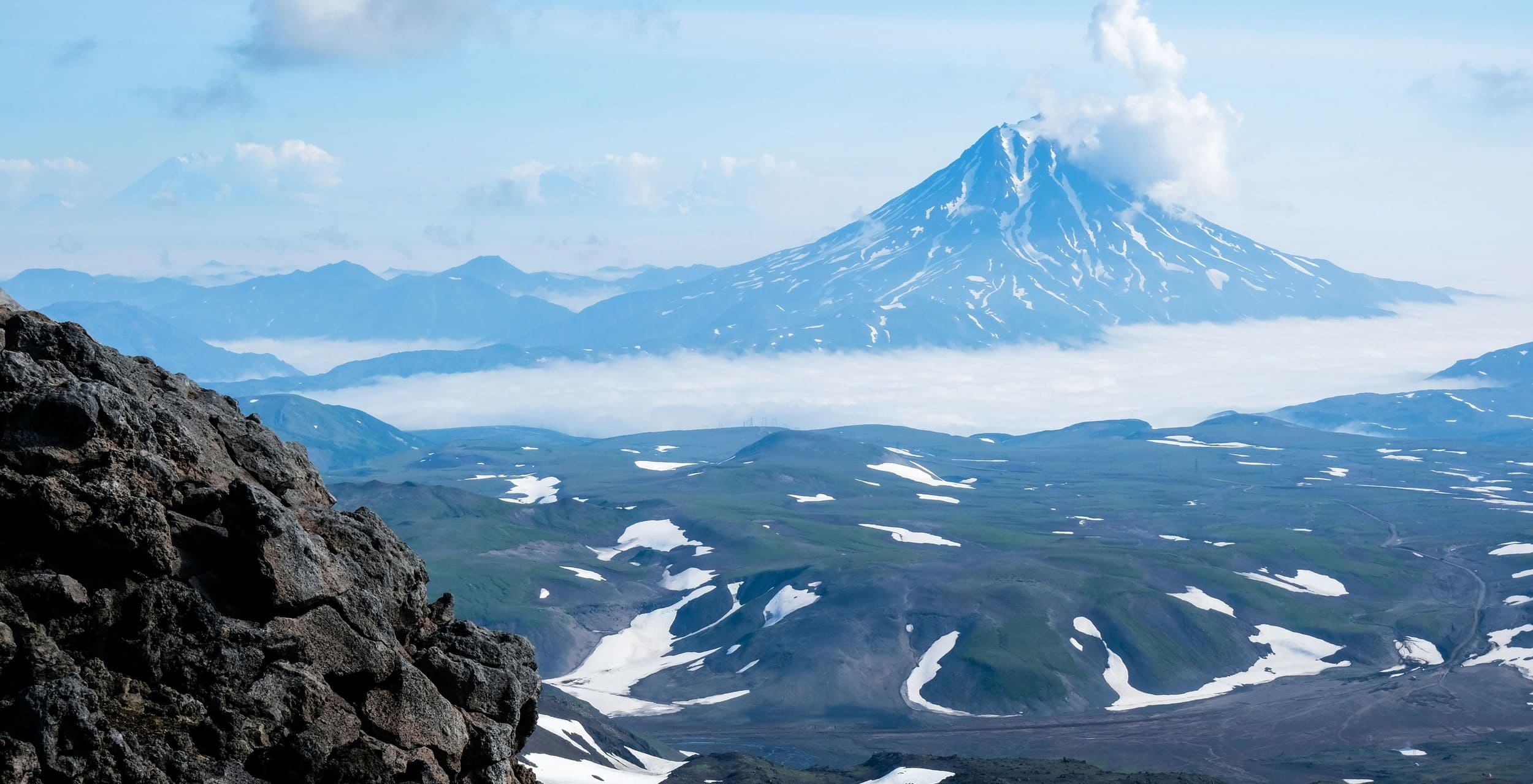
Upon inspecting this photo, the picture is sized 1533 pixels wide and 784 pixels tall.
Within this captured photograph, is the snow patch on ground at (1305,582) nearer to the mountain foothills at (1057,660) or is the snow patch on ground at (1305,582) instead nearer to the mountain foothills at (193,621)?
the mountain foothills at (1057,660)

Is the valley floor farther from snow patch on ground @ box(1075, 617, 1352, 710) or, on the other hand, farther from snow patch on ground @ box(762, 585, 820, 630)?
snow patch on ground @ box(762, 585, 820, 630)

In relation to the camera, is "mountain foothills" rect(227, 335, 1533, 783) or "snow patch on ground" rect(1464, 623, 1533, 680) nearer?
"mountain foothills" rect(227, 335, 1533, 783)

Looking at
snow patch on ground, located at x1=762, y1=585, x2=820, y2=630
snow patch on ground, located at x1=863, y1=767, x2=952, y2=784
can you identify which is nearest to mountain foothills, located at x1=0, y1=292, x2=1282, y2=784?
snow patch on ground, located at x1=863, y1=767, x2=952, y2=784

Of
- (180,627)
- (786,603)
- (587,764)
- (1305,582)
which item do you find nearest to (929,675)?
(786,603)

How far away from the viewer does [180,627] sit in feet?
63.8

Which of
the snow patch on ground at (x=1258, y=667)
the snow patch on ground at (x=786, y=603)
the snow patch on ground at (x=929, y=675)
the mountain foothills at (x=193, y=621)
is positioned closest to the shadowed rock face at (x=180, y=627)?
the mountain foothills at (x=193, y=621)

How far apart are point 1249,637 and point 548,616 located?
264 feet

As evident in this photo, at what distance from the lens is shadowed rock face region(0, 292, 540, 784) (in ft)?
59.6

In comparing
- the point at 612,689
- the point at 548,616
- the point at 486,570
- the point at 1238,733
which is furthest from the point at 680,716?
the point at 486,570

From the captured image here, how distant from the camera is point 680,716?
138 metres

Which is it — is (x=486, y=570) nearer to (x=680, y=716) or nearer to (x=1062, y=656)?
(x=680, y=716)

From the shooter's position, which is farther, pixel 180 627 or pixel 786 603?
pixel 786 603

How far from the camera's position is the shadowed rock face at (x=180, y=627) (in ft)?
59.6

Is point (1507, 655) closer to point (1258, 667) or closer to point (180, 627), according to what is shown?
point (1258, 667)
